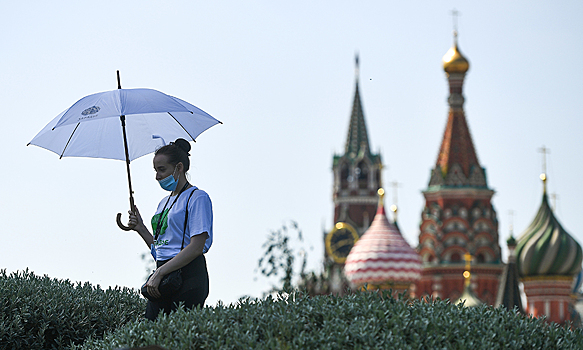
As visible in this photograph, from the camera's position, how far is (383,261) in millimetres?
71625

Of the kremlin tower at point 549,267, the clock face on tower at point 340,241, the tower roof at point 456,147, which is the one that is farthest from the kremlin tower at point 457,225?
the clock face on tower at point 340,241

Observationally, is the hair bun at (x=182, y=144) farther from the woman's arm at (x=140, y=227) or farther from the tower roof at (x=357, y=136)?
the tower roof at (x=357, y=136)

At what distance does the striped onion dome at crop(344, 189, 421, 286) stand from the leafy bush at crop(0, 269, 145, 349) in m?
62.7

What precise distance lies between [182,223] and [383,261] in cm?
6520

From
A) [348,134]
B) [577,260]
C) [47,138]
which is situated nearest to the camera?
[47,138]

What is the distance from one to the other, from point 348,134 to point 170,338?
351 feet

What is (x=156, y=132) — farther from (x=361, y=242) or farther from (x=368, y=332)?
(x=361, y=242)

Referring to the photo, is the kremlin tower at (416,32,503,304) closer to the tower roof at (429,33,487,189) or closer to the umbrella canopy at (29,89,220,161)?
the tower roof at (429,33,487,189)

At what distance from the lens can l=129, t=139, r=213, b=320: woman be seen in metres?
6.95

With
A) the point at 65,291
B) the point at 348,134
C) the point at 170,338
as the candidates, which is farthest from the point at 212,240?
the point at 348,134

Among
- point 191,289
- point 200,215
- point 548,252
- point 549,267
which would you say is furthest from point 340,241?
point 200,215

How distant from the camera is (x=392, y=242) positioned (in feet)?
238

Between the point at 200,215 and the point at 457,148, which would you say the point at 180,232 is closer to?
the point at 200,215

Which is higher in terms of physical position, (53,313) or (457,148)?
(457,148)
